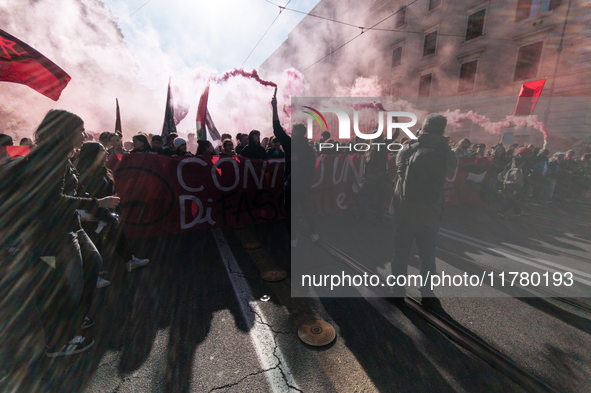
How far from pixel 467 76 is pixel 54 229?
26.5 metres

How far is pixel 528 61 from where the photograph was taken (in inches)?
667

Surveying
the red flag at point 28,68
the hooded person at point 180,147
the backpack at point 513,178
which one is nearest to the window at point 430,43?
the backpack at point 513,178

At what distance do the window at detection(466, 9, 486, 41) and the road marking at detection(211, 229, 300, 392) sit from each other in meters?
26.2

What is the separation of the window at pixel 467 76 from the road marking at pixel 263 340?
81.1 feet

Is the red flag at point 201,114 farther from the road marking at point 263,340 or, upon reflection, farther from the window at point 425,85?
the window at point 425,85

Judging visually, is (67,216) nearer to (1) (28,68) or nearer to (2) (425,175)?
(2) (425,175)

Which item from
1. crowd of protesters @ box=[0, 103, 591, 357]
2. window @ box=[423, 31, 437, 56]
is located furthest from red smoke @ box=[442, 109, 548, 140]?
crowd of protesters @ box=[0, 103, 591, 357]

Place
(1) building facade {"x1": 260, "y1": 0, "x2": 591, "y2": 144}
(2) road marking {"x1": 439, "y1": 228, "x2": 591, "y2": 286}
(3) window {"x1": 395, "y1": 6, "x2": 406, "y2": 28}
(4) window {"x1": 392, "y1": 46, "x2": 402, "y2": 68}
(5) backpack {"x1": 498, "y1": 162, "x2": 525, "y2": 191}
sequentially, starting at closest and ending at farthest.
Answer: (2) road marking {"x1": 439, "y1": 228, "x2": 591, "y2": 286}, (5) backpack {"x1": 498, "y1": 162, "x2": 525, "y2": 191}, (1) building facade {"x1": 260, "y1": 0, "x2": 591, "y2": 144}, (3) window {"x1": 395, "y1": 6, "x2": 406, "y2": 28}, (4) window {"x1": 392, "y1": 46, "x2": 402, "y2": 68}

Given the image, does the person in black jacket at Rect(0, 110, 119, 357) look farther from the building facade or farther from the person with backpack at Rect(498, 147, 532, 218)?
the building facade

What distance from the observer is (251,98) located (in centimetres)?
1714

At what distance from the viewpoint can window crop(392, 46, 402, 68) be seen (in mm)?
25661

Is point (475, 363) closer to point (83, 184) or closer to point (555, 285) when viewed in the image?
point (555, 285)

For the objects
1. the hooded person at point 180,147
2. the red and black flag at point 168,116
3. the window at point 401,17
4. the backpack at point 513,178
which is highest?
the window at point 401,17

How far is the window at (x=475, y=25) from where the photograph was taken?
63.9 feet
